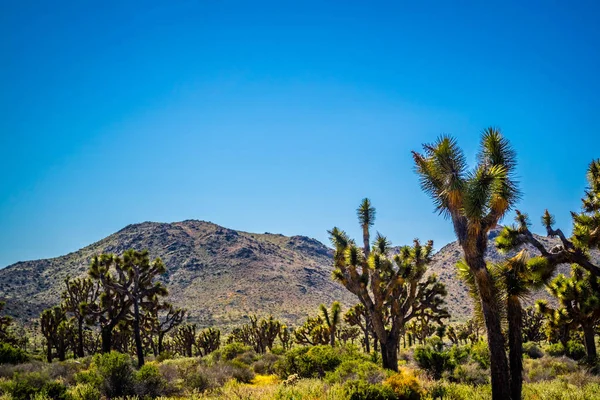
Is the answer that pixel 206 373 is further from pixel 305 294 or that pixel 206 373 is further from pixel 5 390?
pixel 305 294

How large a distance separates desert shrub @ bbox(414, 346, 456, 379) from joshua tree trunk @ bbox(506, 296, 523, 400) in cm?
935

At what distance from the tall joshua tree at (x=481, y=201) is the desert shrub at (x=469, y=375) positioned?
26.9 feet

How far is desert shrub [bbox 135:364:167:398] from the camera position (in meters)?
13.5

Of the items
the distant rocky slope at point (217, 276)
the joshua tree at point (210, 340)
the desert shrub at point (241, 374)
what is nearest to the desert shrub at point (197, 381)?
the desert shrub at point (241, 374)

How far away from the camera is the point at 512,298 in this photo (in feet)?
36.2

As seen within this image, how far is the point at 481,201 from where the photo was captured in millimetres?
9680

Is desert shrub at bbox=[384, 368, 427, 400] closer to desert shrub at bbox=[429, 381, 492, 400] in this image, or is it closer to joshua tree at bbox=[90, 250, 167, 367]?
desert shrub at bbox=[429, 381, 492, 400]

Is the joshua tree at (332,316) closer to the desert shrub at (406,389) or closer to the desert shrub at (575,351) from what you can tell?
the desert shrub at (575,351)

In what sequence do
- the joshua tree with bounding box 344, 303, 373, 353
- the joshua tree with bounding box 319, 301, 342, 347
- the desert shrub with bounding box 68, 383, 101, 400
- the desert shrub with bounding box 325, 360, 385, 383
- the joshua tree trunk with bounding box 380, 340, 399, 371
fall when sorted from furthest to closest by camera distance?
the joshua tree with bounding box 344, 303, 373, 353
the joshua tree with bounding box 319, 301, 342, 347
the joshua tree trunk with bounding box 380, 340, 399, 371
the desert shrub with bounding box 325, 360, 385, 383
the desert shrub with bounding box 68, 383, 101, 400

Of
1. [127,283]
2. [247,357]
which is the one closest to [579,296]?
[247,357]

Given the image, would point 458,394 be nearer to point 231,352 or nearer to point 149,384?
point 149,384

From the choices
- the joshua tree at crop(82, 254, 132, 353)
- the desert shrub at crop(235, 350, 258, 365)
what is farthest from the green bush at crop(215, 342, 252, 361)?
the joshua tree at crop(82, 254, 132, 353)

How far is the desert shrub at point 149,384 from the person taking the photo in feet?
44.4

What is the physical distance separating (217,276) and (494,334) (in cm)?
9745
